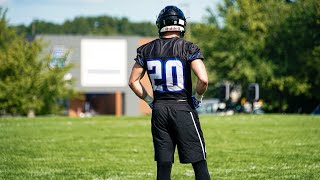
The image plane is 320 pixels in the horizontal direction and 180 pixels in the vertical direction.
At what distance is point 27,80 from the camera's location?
46188mm

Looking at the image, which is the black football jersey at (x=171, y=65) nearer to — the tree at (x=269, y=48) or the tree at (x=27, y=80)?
the tree at (x=27, y=80)

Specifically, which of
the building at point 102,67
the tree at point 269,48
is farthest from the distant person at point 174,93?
the building at point 102,67

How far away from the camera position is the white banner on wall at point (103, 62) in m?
81.1

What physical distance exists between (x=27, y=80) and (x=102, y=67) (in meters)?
35.5

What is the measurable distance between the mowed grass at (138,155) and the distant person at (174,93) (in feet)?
10.4

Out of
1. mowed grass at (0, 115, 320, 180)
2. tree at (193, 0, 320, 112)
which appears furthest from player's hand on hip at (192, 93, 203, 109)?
tree at (193, 0, 320, 112)

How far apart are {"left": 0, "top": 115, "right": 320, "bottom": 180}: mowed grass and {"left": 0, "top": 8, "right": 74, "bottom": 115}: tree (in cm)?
2773

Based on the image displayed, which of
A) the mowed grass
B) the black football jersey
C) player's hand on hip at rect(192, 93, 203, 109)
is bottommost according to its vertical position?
the mowed grass

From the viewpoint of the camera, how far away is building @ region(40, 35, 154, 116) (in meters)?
80.7

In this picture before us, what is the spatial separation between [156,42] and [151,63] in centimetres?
24

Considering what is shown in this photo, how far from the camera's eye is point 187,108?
6.41 metres

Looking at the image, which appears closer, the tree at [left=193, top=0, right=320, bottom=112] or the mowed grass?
the mowed grass

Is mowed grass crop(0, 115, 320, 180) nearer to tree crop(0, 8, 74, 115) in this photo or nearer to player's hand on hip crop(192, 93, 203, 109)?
player's hand on hip crop(192, 93, 203, 109)

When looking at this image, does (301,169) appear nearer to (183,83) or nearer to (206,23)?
(183,83)
